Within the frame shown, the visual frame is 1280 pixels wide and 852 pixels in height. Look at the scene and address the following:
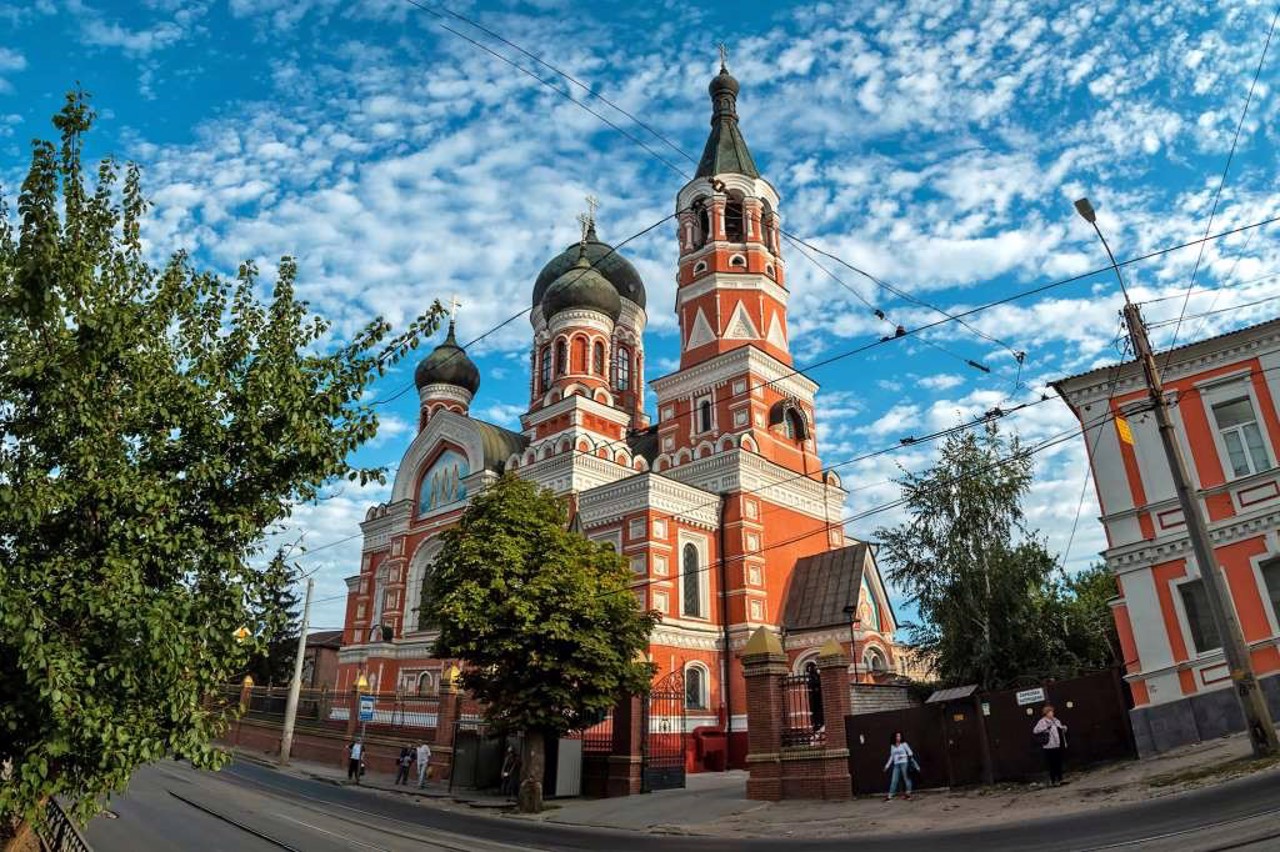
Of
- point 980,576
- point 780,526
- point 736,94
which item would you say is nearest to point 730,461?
point 780,526

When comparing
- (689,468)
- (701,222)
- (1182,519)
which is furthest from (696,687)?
(701,222)

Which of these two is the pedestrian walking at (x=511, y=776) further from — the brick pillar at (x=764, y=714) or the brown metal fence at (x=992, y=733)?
the brown metal fence at (x=992, y=733)

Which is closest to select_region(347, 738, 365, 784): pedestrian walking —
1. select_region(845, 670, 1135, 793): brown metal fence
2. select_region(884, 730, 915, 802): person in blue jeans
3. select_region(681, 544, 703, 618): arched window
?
select_region(681, 544, 703, 618): arched window

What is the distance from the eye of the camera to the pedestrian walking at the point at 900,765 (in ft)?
49.8

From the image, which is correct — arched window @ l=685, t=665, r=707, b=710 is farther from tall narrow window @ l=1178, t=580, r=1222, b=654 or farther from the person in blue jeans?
tall narrow window @ l=1178, t=580, r=1222, b=654

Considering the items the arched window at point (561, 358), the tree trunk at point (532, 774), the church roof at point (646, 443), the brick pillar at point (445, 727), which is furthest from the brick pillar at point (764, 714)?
the arched window at point (561, 358)

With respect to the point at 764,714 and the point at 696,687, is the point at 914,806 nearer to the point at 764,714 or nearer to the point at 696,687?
the point at 764,714

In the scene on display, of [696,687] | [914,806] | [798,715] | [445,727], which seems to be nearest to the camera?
[914,806]

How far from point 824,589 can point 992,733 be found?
39.9 feet

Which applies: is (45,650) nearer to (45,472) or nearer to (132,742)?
(132,742)

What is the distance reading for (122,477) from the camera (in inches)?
266

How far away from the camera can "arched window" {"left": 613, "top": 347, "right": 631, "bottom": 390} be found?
40.9 meters

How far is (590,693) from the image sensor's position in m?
18.5

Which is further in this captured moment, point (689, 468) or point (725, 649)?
point (689, 468)
